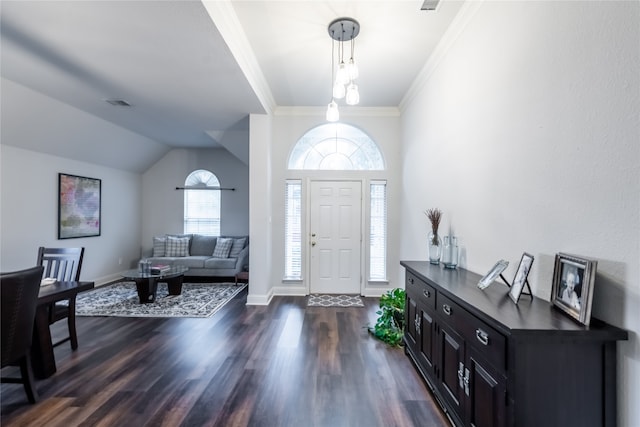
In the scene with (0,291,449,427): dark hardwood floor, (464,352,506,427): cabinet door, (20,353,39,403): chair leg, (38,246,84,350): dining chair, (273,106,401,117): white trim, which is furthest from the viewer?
(273,106,401,117): white trim

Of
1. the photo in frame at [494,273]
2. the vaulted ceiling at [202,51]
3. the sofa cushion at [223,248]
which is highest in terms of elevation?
the vaulted ceiling at [202,51]

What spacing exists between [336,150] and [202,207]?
3.61 metres

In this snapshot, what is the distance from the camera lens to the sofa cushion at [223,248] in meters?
5.97

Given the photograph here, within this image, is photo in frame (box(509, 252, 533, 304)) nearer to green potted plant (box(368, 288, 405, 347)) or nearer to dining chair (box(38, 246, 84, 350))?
green potted plant (box(368, 288, 405, 347))

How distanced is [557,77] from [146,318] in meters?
4.56

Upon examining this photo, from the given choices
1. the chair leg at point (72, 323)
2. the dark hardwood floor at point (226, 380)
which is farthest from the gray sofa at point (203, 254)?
the chair leg at point (72, 323)

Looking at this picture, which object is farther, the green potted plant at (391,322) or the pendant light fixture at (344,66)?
the green potted plant at (391,322)

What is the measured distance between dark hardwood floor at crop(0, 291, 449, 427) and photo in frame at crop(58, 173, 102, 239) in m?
2.19

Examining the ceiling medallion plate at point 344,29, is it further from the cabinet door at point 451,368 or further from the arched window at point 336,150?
the cabinet door at point 451,368

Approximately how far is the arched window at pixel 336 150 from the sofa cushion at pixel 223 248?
238 centimetres

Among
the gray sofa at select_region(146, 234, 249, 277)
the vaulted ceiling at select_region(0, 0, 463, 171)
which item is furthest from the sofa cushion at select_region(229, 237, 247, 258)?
the vaulted ceiling at select_region(0, 0, 463, 171)

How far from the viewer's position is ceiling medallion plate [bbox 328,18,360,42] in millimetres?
2533

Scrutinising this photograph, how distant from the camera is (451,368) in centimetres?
178

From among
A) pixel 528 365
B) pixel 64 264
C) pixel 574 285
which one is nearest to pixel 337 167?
pixel 64 264
